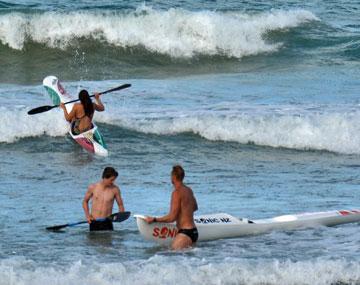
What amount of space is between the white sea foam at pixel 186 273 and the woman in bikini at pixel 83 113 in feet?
20.9

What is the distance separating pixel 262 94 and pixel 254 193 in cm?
772

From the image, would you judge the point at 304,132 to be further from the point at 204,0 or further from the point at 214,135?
the point at 204,0

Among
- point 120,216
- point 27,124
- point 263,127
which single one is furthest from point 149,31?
point 120,216

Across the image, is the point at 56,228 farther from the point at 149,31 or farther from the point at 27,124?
the point at 149,31

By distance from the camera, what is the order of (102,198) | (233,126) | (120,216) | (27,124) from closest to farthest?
(120,216)
(102,198)
(27,124)
(233,126)

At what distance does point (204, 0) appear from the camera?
31156mm

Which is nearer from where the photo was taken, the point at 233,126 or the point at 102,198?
the point at 102,198

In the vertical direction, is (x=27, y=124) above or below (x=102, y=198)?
below

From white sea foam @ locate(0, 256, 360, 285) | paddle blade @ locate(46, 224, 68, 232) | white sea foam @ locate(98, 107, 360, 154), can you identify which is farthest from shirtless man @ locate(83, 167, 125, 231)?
white sea foam @ locate(98, 107, 360, 154)

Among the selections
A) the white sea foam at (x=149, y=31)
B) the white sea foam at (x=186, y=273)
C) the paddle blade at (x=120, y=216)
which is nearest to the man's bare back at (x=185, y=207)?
the paddle blade at (x=120, y=216)

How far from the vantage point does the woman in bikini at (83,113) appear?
16609mm

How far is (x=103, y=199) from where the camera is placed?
38.5 feet

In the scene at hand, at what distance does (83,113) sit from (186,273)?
7.14 m

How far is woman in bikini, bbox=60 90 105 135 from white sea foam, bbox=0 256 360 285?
6.36m
